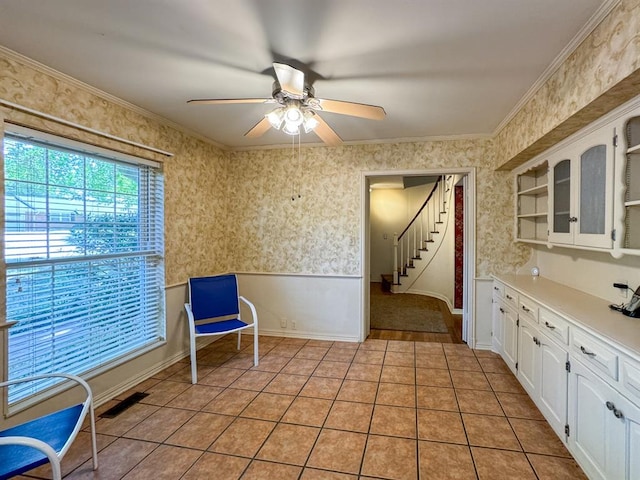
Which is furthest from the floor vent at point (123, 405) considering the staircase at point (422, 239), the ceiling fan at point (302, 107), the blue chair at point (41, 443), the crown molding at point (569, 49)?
the staircase at point (422, 239)

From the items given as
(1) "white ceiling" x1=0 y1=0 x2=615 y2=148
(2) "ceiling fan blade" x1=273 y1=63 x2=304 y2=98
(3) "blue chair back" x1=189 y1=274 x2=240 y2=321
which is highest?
(1) "white ceiling" x1=0 y1=0 x2=615 y2=148

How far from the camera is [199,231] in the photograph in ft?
12.2

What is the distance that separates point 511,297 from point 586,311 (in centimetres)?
98

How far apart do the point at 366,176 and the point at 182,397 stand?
294cm

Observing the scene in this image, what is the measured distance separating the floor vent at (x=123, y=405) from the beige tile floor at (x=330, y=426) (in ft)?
0.17

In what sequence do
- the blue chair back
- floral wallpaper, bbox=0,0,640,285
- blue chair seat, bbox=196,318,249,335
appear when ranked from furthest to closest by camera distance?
the blue chair back
blue chair seat, bbox=196,318,249,335
floral wallpaper, bbox=0,0,640,285

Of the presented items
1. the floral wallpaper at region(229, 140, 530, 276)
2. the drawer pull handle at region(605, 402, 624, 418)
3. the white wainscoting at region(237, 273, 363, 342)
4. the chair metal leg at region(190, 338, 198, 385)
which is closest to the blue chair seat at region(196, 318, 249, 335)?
the chair metal leg at region(190, 338, 198, 385)

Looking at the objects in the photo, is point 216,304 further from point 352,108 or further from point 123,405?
point 352,108

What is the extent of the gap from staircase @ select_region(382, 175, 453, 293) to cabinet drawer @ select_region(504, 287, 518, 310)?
3.43 meters

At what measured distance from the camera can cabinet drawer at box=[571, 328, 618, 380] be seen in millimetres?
1508

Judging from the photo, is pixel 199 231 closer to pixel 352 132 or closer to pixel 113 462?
pixel 352 132

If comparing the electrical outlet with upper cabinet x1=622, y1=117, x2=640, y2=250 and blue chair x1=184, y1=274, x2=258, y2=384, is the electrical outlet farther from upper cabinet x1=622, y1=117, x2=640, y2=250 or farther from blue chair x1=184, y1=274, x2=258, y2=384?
blue chair x1=184, y1=274, x2=258, y2=384

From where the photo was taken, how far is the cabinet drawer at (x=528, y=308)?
2.39 metres

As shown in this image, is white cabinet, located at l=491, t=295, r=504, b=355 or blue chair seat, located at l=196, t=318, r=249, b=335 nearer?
blue chair seat, located at l=196, t=318, r=249, b=335
